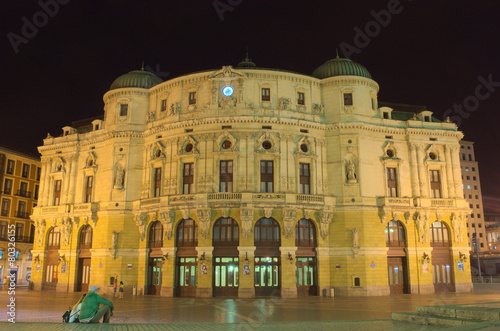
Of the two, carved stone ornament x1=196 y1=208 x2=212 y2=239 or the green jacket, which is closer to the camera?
the green jacket

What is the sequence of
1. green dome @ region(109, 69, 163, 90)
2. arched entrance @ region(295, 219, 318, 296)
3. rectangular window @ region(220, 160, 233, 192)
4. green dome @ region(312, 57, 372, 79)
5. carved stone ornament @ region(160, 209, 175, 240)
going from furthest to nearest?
1. green dome @ region(109, 69, 163, 90)
2. green dome @ region(312, 57, 372, 79)
3. rectangular window @ region(220, 160, 233, 192)
4. carved stone ornament @ region(160, 209, 175, 240)
5. arched entrance @ region(295, 219, 318, 296)

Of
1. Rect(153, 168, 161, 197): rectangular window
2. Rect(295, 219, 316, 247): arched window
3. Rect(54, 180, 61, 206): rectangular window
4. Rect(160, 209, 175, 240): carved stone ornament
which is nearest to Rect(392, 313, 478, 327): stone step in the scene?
Rect(295, 219, 316, 247): arched window

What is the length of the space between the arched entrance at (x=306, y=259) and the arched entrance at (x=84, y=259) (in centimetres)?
2568

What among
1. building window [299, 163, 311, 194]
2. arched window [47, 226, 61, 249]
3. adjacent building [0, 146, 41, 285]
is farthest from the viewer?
adjacent building [0, 146, 41, 285]

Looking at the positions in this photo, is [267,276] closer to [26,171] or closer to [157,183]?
[157,183]

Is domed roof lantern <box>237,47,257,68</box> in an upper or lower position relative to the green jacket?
upper

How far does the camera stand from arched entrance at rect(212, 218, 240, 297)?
1779 inches

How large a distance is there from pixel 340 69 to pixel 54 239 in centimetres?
4261

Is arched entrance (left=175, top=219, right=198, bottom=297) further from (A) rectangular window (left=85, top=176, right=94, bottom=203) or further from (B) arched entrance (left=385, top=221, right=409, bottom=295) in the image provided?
(B) arched entrance (left=385, top=221, right=409, bottom=295)

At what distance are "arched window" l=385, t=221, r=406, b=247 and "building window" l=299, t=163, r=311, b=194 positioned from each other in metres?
10.1

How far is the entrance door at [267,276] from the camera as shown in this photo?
44781mm

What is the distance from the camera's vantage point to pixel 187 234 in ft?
156

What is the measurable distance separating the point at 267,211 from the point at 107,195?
20.6 metres

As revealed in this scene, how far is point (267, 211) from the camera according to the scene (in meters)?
45.4
